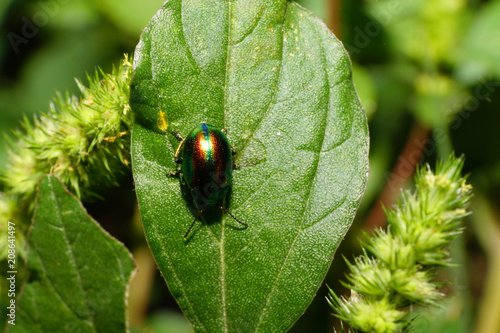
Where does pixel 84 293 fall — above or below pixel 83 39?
below

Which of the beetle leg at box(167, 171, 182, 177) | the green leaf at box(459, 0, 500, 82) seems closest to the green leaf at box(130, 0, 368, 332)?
the beetle leg at box(167, 171, 182, 177)

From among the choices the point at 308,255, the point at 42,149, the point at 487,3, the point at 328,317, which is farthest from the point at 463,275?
the point at 42,149

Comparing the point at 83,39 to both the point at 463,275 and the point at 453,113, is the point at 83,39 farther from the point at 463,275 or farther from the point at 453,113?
the point at 463,275

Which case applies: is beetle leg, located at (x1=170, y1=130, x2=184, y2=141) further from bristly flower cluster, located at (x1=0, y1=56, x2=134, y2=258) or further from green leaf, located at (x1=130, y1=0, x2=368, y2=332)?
bristly flower cluster, located at (x1=0, y1=56, x2=134, y2=258)

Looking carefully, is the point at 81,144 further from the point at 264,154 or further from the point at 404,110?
the point at 404,110

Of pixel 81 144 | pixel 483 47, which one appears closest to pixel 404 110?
Answer: pixel 483 47

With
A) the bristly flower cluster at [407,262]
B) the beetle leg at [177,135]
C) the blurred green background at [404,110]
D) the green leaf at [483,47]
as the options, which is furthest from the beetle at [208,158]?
the green leaf at [483,47]

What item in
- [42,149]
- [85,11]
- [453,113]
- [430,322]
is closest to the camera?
[42,149]
